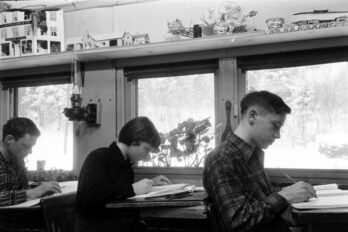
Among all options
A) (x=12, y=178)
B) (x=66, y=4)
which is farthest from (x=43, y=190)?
(x=66, y=4)

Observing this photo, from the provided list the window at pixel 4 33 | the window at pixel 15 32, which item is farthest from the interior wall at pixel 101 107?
the window at pixel 4 33

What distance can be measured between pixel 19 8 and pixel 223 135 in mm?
2087

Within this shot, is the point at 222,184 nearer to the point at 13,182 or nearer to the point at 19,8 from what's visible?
the point at 13,182

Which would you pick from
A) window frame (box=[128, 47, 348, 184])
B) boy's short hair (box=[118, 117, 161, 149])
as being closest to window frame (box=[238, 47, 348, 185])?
window frame (box=[128, 47, 348, 184])

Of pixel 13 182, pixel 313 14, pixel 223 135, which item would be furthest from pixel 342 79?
pixel 13 182

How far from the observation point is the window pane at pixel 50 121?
3.89 m

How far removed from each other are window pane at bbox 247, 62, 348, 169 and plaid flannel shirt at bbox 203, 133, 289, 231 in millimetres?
1147

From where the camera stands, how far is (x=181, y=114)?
11.5 feet

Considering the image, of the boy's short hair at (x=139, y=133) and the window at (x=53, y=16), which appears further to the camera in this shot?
the window at (x=53, y=16)

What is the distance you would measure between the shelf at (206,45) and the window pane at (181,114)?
0.93 ft

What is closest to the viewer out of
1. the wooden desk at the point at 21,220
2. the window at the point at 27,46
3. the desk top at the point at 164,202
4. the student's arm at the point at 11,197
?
the desk top at the point at 164,202

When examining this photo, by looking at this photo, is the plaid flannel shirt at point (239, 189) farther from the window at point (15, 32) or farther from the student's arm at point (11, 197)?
the window at point (15, 32)

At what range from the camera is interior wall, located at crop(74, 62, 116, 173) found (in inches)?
141

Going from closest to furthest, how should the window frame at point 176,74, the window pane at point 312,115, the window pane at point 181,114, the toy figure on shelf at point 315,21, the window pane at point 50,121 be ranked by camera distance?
the toy figure on shelf at point 315,21 → the window pane at point 312,115 → the window frame at point 176,74 → the window pane at point 181,114 → the window pane at point 50,121
